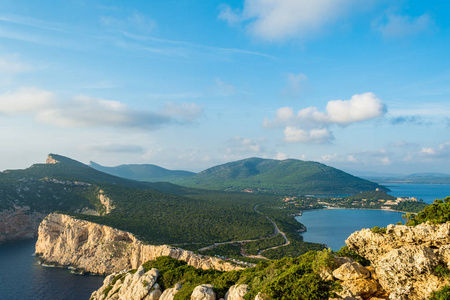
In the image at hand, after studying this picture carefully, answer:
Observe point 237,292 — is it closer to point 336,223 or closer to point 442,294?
point 442,294

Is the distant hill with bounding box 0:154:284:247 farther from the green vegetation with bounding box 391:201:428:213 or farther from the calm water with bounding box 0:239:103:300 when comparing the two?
the green vegetation with bounding box 391:201:428:213

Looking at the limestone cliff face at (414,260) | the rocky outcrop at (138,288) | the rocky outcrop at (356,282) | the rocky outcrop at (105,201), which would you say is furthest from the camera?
the rocky outcrop at (105,201)

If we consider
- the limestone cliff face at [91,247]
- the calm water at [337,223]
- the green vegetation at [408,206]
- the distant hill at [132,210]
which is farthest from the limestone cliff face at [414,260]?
the green vegetation at [408,206]

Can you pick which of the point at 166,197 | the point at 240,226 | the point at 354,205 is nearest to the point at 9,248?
the point at 166,197

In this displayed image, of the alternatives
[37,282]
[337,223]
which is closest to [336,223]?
[337,223]

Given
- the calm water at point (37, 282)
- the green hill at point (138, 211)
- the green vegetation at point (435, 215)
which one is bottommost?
the calm water at point (37, 282)

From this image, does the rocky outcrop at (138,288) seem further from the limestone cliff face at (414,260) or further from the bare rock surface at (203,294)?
the limestone cliff face at (414,260)
